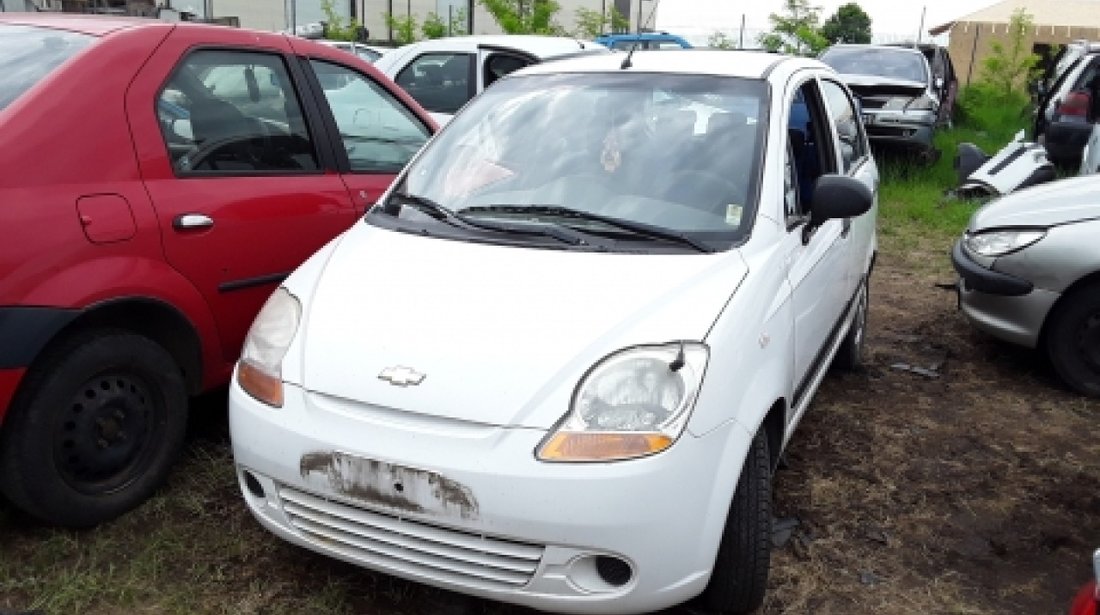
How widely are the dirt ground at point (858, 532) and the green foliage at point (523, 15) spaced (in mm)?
14488

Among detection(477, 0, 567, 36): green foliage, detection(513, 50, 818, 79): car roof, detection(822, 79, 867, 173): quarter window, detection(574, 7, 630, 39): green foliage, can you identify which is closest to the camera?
detection(513, 50, 818, 79): car roof

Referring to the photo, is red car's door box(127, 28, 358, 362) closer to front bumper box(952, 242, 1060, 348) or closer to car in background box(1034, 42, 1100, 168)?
front bumper box(952, 242, 1060, 348)

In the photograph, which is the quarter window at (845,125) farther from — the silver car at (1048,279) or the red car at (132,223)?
the red car at (132,223)

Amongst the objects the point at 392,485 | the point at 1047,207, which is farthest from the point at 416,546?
the point at 1047,207

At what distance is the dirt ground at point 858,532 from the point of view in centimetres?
279

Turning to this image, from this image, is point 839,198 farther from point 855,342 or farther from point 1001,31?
point 1001,31

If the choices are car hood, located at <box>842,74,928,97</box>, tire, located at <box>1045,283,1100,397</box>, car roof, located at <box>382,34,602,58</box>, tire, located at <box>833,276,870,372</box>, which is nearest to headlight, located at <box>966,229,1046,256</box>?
tire, located at <box>1045,283,1100,397</box>

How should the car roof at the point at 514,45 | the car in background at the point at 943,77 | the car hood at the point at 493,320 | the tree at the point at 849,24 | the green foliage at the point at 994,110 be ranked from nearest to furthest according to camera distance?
the car hood at the point at 493,320 → the car roof at the point at 514,45 → the car in background at the point at 943,77 → the green foliage at the point at 994,110 → the tree at the point at 849,24

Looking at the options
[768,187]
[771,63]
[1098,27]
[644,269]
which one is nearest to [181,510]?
[644,269]

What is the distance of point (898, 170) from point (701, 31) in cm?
1973

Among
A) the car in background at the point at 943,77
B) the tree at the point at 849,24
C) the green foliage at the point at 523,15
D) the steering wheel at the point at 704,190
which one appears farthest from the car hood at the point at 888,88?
the tree at the point at 849,24

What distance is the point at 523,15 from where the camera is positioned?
18.7 m

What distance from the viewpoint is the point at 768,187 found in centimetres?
305

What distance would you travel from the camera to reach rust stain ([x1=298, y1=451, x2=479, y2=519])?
2262 millimetres
